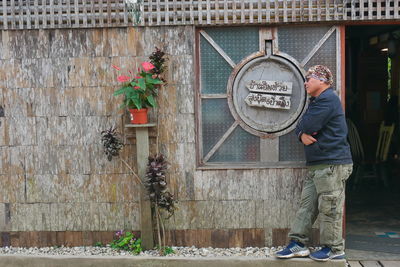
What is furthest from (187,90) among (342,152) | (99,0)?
(342,152)

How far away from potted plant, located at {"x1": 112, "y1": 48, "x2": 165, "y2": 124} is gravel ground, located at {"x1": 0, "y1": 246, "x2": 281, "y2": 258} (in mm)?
1495

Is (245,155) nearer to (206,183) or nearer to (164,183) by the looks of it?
(206,183)

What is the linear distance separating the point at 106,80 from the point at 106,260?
6.46 ft

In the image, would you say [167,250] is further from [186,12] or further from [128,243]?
[186,12]

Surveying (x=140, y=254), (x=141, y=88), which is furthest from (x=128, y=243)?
(x=141, y=88)

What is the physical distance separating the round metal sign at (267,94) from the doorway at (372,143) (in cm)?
176

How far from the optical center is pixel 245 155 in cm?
539

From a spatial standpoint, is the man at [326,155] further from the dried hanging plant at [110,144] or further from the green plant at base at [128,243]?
the dried hanging plant at [110,144]

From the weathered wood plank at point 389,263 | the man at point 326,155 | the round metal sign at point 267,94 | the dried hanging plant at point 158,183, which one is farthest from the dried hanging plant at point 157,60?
the weathered wood plank at point 389,263

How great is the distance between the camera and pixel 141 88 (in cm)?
490

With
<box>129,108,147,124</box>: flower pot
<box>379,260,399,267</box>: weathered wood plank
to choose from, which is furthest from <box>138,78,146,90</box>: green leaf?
<box>379,260,399,267</box>: weathered wood plank

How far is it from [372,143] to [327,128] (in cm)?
678

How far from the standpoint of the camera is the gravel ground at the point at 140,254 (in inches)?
205

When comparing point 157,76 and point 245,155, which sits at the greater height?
point 157,76
